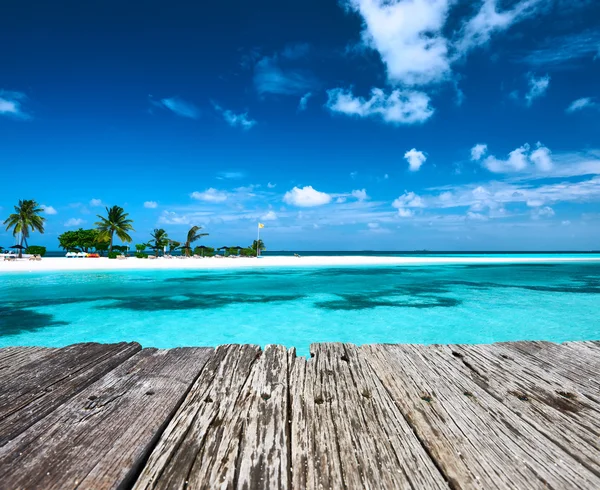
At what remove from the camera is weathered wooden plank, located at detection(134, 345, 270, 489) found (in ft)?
4.04

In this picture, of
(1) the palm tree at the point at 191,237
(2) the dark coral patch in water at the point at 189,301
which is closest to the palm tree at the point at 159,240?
(1) the palm tree at the point at 191,237

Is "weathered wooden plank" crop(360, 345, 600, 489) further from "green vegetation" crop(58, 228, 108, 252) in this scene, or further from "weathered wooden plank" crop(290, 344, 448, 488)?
"green vegetation" crop(58, 228, 108, 252)

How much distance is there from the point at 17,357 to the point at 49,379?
2.11ft

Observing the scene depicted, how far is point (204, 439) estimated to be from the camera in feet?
4.83

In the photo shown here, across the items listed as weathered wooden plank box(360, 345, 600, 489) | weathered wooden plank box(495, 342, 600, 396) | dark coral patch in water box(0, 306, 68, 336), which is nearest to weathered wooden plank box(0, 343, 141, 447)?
weathered wooden plank box(360, 345, 600, 489)


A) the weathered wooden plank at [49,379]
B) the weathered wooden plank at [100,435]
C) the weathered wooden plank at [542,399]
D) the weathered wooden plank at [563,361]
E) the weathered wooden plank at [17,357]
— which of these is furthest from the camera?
the weathered wooden plank at [17,357]

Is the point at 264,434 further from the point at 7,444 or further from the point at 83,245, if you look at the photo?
the point at 83,245

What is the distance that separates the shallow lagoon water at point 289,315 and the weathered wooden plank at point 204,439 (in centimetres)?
598

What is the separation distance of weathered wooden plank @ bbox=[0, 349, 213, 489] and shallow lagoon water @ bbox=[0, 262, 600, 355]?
6.04m

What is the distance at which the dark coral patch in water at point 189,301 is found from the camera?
12586mm

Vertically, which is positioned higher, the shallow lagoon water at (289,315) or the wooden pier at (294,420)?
the wooden pier at (294,420)

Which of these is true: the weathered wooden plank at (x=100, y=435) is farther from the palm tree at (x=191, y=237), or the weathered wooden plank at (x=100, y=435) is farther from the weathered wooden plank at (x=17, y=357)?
the palm tree at (x=191, y=237)

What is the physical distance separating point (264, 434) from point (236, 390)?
505mm

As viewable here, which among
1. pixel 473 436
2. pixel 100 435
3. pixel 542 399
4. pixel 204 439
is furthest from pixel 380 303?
pixel 100 435
